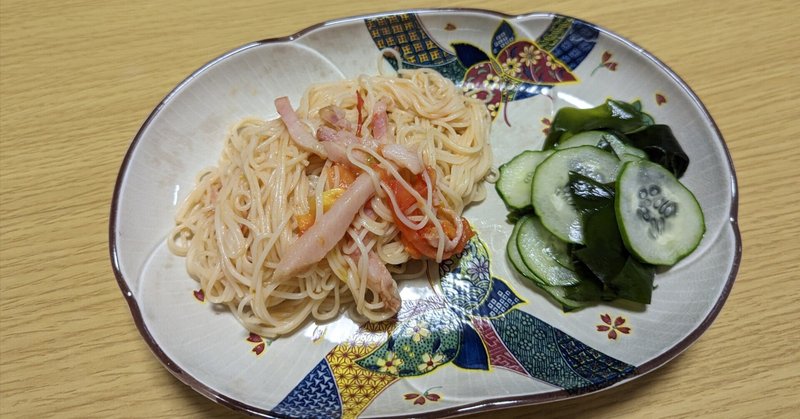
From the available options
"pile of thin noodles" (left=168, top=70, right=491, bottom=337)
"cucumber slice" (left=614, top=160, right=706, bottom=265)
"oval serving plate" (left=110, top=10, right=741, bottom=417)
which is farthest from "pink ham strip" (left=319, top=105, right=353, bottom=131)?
"cucumber slice" (left=614, top=160, right=706, bottom=265)

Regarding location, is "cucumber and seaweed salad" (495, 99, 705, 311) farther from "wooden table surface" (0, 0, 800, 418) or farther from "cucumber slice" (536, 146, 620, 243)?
"wooden table surface" (0, 0, 800, 418)

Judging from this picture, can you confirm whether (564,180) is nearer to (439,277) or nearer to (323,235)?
(439,277)

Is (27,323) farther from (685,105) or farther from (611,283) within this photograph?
(685,105)

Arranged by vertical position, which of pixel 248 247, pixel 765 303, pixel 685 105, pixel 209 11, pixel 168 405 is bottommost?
pixel 168 405

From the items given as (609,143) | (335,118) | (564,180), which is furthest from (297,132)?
(609,143)

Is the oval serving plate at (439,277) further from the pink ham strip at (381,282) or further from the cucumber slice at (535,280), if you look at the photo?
the pink ham strip at (381,282)

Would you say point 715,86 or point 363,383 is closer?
point 363,383

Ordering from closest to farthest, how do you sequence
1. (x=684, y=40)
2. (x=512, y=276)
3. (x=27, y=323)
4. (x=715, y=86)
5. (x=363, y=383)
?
(x=363, y=383) < (x=27, y=323) < (x=512, y=276) < (x=715, y=86) < (x=684, y=40)

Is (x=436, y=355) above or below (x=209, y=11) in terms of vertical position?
below

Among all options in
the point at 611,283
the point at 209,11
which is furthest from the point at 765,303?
the point at 209,11
